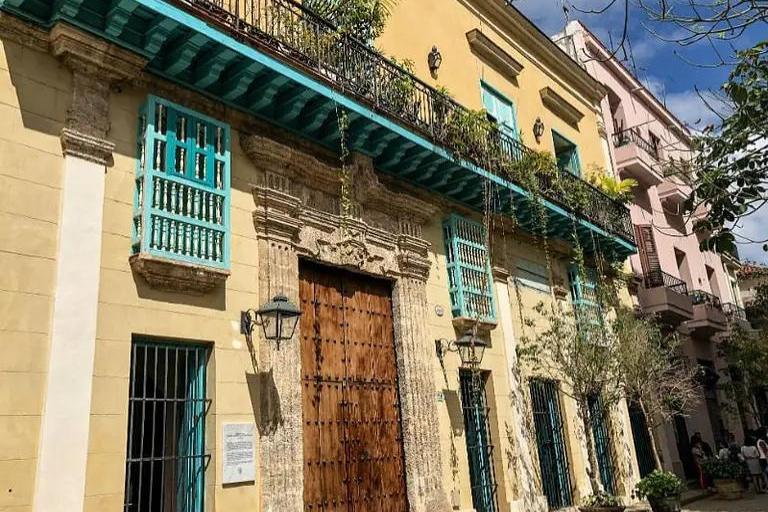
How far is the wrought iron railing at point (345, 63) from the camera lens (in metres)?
6.60

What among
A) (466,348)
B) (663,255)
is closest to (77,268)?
(466,348)

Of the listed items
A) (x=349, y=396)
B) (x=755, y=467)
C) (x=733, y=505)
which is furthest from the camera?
(x=755, y=467)

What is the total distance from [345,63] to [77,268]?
396cm

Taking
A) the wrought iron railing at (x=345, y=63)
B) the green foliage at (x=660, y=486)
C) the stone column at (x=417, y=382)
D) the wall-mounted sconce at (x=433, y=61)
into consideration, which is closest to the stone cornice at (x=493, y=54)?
the wall-mounted sconce at (x=433, y=61)

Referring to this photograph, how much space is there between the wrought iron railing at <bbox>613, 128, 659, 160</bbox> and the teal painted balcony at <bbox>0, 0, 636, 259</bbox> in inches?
261

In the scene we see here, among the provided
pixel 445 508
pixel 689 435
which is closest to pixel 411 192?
pixel 445 508

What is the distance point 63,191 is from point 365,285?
390 centimetres

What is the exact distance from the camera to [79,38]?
→ 562 centimetres

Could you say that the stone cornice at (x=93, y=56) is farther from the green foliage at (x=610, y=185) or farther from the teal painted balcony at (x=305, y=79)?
the green foliage at (x=610, y=185)

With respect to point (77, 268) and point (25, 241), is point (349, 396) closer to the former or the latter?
point (77, 268)

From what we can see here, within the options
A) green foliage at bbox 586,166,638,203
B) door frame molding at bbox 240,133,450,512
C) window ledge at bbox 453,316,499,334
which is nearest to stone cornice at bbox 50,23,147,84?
door frame molding at bbox 240,133,450,512

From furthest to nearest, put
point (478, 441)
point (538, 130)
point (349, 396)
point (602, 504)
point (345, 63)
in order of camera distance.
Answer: point (538, 130) → point (478, 441) → point (602, 504) → point (345, 63) → point (349, 396)

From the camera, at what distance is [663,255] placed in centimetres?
1719

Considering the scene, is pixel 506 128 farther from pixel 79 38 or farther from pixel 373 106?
pixel 79 38
